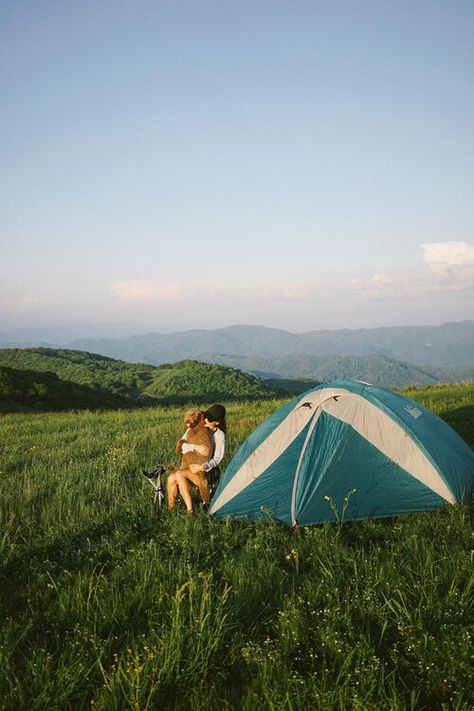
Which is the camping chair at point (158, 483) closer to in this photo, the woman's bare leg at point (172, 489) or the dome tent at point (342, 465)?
the woman's bare leg at point (172, 489)

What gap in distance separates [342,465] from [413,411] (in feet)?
5.52

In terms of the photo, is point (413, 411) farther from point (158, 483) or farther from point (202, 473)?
point (158, 483)

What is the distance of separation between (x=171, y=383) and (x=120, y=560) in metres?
82.6

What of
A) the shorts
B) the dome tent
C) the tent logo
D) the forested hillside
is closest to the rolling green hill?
the forested hillside

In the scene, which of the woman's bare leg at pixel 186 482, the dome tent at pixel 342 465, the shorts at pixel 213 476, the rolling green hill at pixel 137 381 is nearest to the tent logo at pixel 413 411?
the dome tent at pixel 342 465

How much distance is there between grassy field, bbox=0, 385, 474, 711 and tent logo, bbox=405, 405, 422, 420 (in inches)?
61.4

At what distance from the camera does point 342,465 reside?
6.91 meters

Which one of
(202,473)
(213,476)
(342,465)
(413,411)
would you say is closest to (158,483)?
(202,473)

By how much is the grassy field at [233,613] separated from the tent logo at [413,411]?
1559 millimetres

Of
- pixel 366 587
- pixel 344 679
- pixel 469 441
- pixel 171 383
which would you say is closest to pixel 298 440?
pixel 366 587

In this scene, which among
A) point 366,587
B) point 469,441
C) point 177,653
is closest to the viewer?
point 177,653

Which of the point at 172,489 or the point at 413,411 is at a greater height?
the point at 413,411

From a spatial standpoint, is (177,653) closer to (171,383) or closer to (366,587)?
(366,587)

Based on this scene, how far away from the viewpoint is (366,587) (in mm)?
4355
